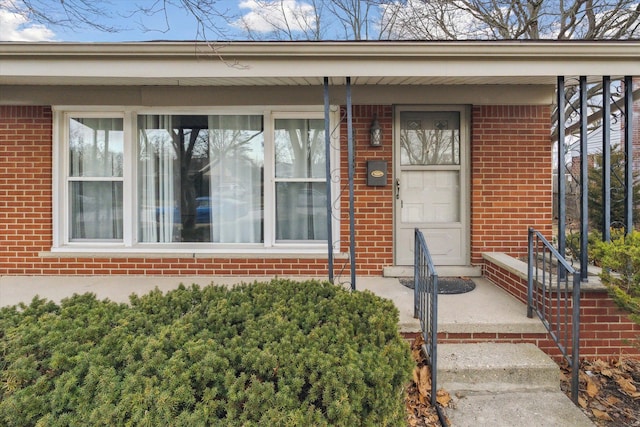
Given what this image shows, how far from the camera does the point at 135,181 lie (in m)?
4.72

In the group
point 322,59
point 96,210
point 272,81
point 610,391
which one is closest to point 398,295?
point 610,391

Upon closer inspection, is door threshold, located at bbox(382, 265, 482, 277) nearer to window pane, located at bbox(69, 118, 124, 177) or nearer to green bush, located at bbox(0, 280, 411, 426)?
green bush, located at bbox(0, 280, 411, 426)

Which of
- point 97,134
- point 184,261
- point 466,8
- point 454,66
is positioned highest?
point 466,8

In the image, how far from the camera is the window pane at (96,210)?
4.75 meters

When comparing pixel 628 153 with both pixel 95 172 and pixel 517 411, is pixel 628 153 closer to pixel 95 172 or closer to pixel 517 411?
pixel 517 411

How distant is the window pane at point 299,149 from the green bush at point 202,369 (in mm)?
2589

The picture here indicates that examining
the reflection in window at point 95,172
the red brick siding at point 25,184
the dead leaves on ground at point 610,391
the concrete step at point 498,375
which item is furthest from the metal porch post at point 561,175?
the red brick siding at point 25,184

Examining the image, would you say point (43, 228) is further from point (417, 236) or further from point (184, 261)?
point (417, 236)

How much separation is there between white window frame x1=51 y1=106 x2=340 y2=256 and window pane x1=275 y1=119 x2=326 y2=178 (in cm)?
11

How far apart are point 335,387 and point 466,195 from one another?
3.53m

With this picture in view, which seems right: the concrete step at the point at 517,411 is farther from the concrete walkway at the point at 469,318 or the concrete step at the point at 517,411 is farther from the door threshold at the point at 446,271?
the door threshold at the point at 446,271

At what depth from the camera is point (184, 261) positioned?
4.66 metres

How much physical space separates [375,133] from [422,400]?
295 centimetres

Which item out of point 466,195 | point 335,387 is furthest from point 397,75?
point 335,387
